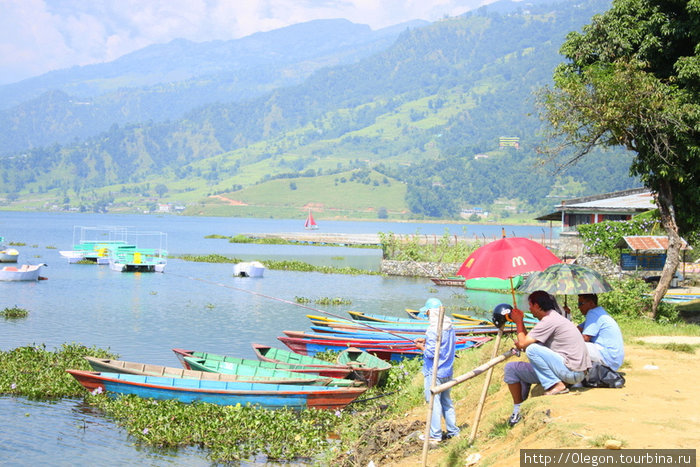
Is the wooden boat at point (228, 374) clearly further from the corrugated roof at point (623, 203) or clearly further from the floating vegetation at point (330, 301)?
the corrugated roof at point (623, 203)

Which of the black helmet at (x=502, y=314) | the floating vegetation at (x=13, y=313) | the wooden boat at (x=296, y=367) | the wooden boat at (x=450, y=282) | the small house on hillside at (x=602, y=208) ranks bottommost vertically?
the floating vegetation at (x=13, y=313)

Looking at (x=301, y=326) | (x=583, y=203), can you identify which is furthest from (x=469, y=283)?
(x=301, y=326)

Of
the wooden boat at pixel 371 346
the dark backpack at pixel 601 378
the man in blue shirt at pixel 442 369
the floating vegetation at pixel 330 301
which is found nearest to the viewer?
the dark backpack at pixel 601 378

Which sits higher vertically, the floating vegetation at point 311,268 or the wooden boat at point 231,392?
the wooden boat at point 231,392

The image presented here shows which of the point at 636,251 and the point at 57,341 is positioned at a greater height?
the point at 636,251

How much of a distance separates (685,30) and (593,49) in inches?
122

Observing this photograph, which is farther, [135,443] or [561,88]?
[561,88]

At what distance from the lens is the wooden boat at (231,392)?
52.2 ft

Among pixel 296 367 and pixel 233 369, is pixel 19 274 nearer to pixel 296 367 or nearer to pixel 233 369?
pixel 233 369

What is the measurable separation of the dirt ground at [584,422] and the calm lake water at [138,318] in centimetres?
489

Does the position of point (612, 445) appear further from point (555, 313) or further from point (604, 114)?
point (604, 114)

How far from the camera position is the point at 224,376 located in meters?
17.3

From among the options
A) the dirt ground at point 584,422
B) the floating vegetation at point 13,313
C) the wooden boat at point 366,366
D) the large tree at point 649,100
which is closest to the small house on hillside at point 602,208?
the large tree at point 649,100

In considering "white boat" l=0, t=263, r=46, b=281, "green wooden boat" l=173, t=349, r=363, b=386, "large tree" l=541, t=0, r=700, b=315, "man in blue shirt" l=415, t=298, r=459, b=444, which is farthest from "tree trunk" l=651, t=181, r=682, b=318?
"white boat" l=0, t=263, r=46, b=281
